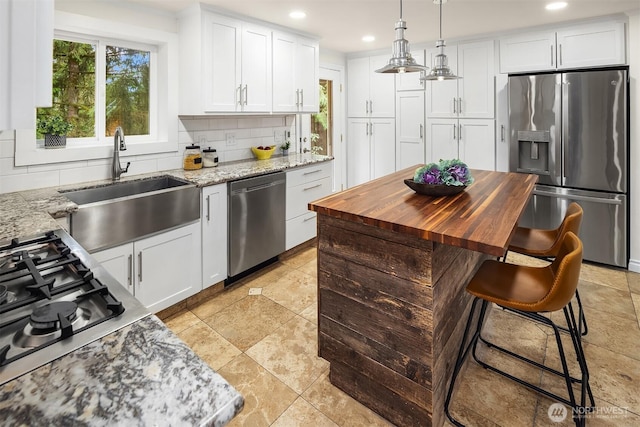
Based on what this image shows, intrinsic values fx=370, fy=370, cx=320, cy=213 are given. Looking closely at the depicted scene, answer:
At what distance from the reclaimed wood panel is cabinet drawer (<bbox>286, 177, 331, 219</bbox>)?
1.38 metres

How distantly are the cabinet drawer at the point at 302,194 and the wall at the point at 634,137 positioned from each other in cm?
296

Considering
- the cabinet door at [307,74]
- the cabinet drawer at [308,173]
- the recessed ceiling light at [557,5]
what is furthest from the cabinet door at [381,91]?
the recessed ceiling light at [557,5]

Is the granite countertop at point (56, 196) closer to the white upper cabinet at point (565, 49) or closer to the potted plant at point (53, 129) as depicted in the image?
the potted plant at point (53, 129)

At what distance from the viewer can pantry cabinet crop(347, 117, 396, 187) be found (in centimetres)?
522

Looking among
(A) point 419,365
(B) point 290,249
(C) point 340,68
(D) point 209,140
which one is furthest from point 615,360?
(C) point 340,68

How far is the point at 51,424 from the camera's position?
58 centimetres

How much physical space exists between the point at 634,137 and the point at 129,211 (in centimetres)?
429

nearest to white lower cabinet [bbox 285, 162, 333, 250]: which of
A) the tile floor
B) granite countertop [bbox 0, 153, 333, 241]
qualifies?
granite countertop [bbox 0, 153, 333, 241]

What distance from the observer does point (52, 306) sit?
2.90ft

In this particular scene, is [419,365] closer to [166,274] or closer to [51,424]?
[51,424]

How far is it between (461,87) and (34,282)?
14.8 ft

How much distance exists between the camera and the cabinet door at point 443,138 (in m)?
4.56

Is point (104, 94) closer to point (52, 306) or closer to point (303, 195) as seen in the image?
point (303, 195)

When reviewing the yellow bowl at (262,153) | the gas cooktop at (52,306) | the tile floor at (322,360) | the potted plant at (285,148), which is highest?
the potted plant at (285,148)
